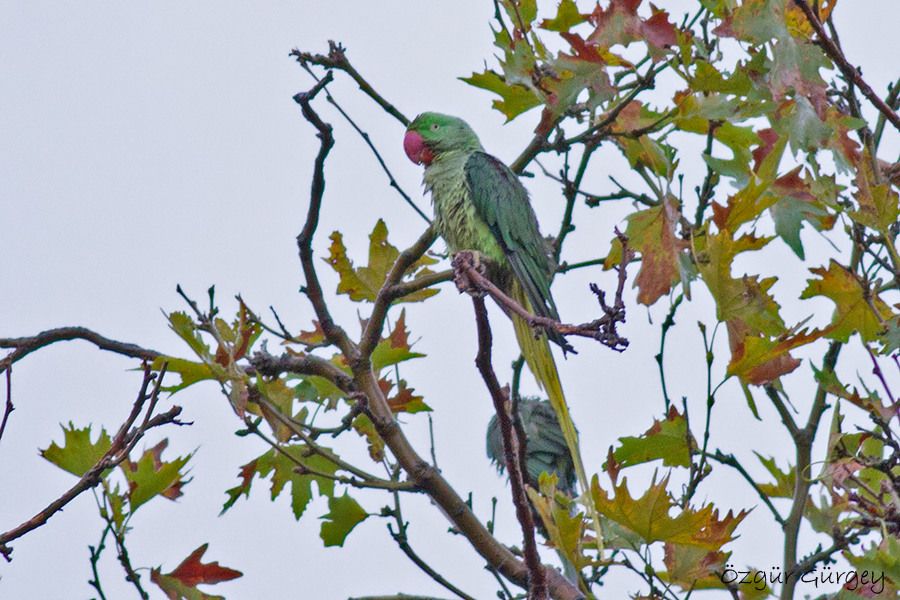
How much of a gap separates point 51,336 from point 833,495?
2758 mm

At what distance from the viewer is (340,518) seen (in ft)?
13.2

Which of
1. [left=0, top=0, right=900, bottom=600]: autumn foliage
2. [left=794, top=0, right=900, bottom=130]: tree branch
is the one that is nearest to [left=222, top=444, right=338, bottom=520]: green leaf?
[left=0, top=0, right=900, bottom=600]: autumn foliage

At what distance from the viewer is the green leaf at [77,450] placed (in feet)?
10.4

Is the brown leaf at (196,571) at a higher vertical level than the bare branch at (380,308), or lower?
lower

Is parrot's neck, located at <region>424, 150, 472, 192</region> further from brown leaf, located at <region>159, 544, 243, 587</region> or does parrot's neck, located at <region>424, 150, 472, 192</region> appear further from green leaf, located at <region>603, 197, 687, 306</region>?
brown leaf, located at <region>159, 544, 243, 587</region>

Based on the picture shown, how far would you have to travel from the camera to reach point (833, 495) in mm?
3635

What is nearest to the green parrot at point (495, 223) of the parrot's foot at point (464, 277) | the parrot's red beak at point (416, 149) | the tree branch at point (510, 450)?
the parrot's red beak at point (416, 149)

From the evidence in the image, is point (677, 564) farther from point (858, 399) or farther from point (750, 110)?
point (750, 110)

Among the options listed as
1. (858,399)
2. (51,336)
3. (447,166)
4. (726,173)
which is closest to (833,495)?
(858,399)

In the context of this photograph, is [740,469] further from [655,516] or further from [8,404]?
[8,404]

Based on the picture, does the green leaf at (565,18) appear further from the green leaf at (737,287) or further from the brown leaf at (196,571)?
the brown leaf at (196,571)

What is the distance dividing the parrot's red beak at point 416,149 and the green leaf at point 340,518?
1.86 meters

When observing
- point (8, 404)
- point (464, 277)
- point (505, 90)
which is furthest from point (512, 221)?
point (8, 404)

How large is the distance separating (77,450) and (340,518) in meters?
1.15
